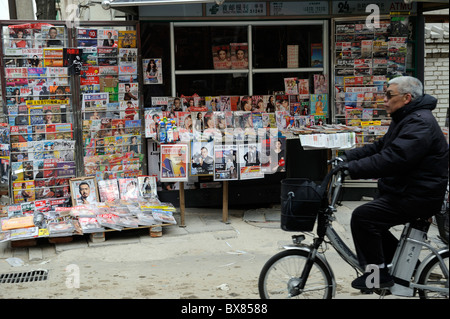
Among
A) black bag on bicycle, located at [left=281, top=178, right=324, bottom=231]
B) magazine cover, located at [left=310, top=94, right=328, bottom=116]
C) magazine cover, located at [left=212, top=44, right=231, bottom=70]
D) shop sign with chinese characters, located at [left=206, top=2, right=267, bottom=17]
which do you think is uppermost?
shop sign with chinese characters, located at [left=206, top=2, right=267, bottom=17]

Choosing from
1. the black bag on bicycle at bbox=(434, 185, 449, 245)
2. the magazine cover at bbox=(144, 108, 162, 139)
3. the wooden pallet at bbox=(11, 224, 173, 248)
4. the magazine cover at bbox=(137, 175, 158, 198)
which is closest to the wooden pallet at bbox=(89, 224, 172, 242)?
the wooden pallet at bbox=(11, 224, 173, 248)

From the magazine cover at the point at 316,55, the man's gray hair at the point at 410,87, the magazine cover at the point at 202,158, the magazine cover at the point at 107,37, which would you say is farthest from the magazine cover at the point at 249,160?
the man's gray hair at the point at 410,87

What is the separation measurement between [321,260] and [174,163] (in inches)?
135

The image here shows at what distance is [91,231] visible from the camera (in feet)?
22.4

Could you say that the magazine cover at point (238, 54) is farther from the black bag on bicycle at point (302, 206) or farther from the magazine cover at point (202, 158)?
the black bag on bicycle at point (302, 206)

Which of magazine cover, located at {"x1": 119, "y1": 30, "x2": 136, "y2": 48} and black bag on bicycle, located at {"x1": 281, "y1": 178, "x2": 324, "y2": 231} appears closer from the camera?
black bag on bicycle, located at {"x1": 281, "y1": 178, "x2": 324, "y2": 231}

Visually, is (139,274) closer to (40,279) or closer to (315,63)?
(40,279)

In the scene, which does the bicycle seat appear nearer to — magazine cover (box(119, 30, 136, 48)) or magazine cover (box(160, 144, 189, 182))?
magazine cover (box(160, 144, 189, 182))

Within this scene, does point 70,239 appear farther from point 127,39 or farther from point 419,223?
point 419,223

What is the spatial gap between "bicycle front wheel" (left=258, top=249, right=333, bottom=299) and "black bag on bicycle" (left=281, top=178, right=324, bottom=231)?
26cm

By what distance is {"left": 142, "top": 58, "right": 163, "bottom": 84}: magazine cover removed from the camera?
809 centimetres

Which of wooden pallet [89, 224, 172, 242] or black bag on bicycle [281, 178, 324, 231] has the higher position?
black bag on bicycle [281, 178, 324, 231]

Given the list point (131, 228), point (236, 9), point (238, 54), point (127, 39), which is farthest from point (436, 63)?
point (131, 228)

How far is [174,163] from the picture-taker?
7.36 m
